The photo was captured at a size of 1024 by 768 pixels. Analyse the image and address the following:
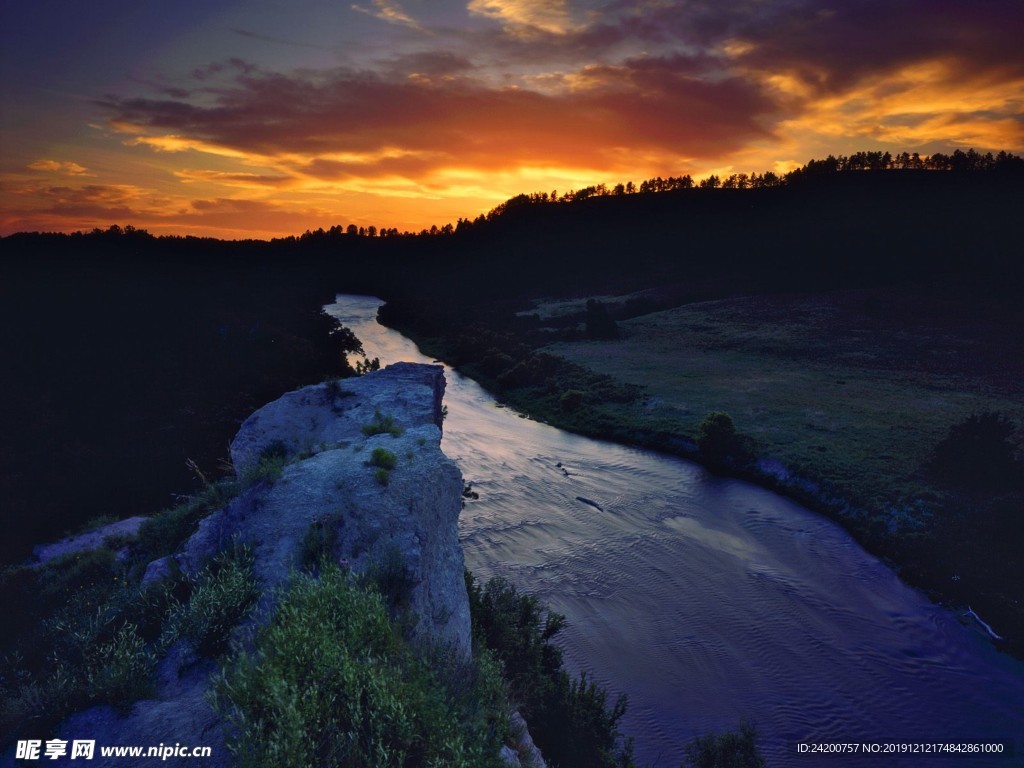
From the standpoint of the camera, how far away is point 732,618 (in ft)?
68.0


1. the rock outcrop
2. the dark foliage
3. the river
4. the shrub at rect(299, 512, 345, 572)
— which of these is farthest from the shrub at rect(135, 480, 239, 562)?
the river

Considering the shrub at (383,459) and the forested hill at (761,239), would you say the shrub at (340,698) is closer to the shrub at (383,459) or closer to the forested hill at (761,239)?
the shrub at (383,459)

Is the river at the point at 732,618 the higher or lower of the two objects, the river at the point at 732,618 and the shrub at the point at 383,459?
the lower

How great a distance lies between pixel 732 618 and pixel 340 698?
1861cm

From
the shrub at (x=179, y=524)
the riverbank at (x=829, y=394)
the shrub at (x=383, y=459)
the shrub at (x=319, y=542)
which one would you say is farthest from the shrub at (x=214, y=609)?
the riverbank at (x=829, y=394)

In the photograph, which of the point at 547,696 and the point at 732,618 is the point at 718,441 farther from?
the point at 547,696

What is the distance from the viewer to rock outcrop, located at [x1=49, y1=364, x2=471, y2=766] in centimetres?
687

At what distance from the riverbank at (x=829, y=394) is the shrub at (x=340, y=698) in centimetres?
2311

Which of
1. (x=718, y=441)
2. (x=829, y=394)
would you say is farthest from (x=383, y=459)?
(x=829, y=394)

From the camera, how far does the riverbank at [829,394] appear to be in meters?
23.8

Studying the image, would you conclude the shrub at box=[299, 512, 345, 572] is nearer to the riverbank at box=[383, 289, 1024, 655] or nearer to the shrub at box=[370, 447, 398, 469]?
the shrub at box=[370, 447, 398, 469]

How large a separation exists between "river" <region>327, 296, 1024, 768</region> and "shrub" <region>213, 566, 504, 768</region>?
10610 mm

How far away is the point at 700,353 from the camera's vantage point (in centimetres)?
6369

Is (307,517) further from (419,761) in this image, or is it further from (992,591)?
(992,591)
